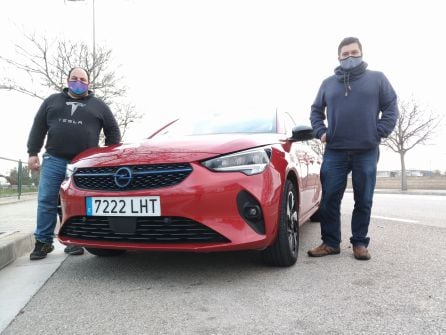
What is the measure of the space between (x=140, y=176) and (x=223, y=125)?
1342 millimetres

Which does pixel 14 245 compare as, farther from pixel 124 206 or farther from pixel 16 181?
pixel 16 181

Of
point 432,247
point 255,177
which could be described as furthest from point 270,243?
point 432,247

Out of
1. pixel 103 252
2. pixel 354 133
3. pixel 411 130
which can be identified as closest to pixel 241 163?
pixel 354 133

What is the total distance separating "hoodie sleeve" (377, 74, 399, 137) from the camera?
10.9ft

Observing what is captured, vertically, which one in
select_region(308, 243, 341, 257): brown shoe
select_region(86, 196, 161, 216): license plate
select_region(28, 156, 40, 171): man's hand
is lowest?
select_region(308, 243, 341, 257): brown shoe

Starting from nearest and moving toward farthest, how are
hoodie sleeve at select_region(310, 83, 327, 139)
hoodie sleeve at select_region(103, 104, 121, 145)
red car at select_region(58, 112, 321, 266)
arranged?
red car at select_region(58, 112, 321, 266) → hoodie sleeve at select_region(310, 83, 327, 139) → hoodie sleeve at select_region(103, 104, 121, 145)

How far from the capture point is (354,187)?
347 cm

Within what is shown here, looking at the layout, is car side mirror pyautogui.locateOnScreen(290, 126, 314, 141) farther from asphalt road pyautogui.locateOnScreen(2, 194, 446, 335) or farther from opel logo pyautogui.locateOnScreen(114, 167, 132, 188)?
opel logo pyautogui.locateOnScreen(114, 167, 132, 188)

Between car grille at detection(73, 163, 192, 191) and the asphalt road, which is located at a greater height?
car grille at detection(73, 163, 192, 191)

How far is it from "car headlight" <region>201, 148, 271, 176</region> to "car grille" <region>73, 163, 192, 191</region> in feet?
0.54

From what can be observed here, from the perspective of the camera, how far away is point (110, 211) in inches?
108

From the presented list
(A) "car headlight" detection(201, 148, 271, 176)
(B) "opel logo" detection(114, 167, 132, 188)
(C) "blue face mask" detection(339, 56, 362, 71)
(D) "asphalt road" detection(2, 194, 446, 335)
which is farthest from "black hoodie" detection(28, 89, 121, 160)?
(C) "blue face mask" detection(339, 56, 362, 71)

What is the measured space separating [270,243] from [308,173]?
150cm

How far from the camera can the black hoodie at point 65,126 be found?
147 inches
